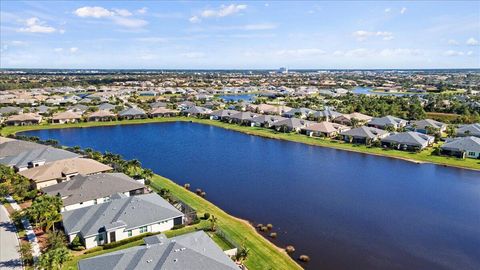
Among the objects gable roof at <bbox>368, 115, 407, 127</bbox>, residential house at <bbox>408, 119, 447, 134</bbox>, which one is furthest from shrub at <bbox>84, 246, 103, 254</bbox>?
residential house at <bbox>408, 119, 447, 134</bbox>

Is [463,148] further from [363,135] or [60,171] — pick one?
[60,171]

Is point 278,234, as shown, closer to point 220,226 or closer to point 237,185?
point 220,226

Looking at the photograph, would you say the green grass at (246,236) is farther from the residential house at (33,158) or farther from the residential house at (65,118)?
the residential house at (65,118)

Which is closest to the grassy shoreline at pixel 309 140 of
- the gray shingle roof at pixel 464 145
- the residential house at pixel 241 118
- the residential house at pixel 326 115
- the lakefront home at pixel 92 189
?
the residential house at pixel 241 118

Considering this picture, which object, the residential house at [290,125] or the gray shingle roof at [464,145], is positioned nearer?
the gray shingle roof at [464,145]

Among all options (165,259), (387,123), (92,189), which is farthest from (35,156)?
(387,123)
